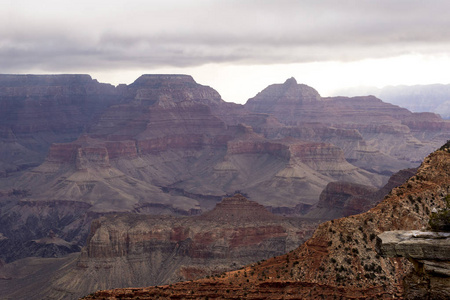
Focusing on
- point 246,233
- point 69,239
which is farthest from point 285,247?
point 69,239

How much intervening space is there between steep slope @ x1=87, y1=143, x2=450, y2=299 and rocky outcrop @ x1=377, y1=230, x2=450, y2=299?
8.28 m

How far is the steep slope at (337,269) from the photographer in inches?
1543

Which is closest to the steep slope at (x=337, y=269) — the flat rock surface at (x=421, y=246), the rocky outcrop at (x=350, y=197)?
the flat rock surface at (x=421, y=246)

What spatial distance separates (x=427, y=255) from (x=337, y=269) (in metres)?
12.0

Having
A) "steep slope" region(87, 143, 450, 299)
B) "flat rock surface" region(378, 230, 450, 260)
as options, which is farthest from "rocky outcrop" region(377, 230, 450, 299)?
"steep slope" region(87, 143, 450, 299)

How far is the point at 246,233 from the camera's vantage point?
108 m

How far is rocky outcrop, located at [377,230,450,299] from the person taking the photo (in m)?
28.4

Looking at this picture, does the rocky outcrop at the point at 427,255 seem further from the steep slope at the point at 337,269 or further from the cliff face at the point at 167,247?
the cliff face at the point at 167,247

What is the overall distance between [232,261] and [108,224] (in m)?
26.7

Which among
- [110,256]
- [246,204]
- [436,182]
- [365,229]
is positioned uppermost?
[436,182]

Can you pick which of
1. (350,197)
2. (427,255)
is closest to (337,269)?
(427,255)

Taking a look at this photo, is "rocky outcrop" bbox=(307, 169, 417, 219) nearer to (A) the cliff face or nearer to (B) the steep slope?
(A) the cliff face

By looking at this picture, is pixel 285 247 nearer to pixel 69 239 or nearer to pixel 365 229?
pixel 365 229

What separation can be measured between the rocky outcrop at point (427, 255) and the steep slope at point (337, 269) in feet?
27.2
